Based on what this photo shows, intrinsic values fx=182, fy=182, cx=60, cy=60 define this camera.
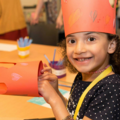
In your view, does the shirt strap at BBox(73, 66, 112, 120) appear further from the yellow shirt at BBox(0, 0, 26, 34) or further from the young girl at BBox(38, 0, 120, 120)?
the yellow shirt at BBox(0, 0, 26, 34)

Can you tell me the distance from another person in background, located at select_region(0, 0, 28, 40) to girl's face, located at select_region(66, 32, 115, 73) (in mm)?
1665

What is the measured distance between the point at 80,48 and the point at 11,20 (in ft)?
6.37

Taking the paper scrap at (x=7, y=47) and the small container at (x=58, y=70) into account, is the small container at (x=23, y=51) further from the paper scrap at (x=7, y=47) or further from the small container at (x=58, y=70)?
the small container at (x=58, y=70)

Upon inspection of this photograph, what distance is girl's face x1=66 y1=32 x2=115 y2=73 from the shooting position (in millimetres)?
723

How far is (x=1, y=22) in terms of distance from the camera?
7.59 feet

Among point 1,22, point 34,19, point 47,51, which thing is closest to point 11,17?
point 1,22

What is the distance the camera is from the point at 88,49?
0.72 meters

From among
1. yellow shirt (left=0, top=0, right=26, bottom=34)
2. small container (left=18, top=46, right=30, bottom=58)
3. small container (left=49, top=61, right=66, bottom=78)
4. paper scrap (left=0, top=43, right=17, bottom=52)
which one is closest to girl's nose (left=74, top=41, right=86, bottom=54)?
small container (left=49, top=61, right=66, bottom=78)

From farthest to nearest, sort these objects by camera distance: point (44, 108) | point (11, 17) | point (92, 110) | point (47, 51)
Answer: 1. point (11, 17)
2. point (47, 51)
3. point (44, 108)
4. point (92, 110)

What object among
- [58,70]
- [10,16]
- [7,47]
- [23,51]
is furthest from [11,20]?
[58,70]

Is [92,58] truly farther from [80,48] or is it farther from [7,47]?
[7,47]

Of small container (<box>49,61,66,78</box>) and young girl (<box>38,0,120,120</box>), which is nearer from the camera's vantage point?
young girl (<box>38,0,120,120</box>)

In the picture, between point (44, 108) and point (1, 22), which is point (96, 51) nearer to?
point (44, 108)

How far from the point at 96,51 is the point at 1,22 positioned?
1876mm
